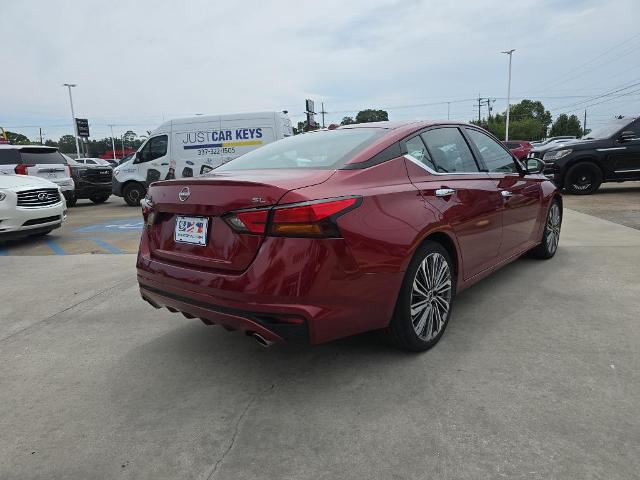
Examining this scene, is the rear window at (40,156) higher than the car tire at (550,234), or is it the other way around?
the rear window at (40,156)

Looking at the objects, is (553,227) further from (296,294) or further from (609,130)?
(609,130)

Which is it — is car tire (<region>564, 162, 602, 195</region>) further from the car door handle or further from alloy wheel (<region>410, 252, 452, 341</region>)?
alloy wheel (<region>410, 252, 452, 341</region>)

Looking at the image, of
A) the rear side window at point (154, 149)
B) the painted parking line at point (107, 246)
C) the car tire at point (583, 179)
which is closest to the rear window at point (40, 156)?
the rear side window at point (154, 149)

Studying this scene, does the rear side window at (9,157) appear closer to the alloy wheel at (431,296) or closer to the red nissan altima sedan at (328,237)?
the red nissan altima sedan at (328,237)

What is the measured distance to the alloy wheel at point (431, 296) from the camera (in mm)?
2869

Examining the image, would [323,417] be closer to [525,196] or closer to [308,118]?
[525,196]

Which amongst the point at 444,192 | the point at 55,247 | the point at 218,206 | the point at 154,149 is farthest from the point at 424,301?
the point at 154,149

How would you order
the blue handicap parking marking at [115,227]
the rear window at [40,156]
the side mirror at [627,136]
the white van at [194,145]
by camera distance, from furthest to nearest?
the white van at [194,145] < the rear window at [40,156] < the side mirror at [627,136] < the blue handicap parking marking at [115,227]

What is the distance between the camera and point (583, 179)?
11430 millimetres

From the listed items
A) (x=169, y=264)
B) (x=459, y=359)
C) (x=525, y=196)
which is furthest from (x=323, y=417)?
(x=525, y=196)

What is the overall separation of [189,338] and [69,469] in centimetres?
141

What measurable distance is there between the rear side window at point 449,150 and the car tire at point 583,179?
357 inches

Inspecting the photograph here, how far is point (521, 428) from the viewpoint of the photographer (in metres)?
2.17

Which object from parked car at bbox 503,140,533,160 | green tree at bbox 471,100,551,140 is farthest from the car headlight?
green tree at bbox 471,100,551,140
